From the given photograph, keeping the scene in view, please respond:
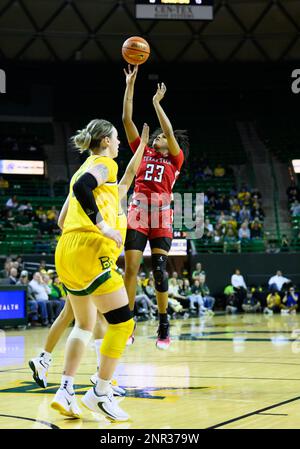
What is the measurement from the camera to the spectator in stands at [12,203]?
25438mm

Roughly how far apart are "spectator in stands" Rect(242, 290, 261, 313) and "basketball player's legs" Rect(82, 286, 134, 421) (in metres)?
18.2

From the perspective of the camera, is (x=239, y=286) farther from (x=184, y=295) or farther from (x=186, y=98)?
(x=186, y=98)

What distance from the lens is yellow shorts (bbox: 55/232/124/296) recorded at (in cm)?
497

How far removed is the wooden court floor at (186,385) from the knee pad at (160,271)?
95 cm

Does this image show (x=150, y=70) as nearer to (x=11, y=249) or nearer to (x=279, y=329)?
(x=11, y=249)

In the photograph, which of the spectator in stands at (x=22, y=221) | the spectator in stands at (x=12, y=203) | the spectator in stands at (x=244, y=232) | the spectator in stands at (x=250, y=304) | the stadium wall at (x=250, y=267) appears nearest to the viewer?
the spectator in stands at (x=250, y=304)

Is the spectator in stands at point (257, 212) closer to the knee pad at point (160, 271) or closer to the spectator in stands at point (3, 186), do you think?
the spectator in stands at point (3, 186)

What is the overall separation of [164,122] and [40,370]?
108 inches

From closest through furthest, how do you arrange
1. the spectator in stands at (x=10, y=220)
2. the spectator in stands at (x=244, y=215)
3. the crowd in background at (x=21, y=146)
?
1. the spectator in stands at (x=10, y=220)
2. the spectator in stands at (x=244, y=215)
3. the crowd in background at (x=21, y=146)

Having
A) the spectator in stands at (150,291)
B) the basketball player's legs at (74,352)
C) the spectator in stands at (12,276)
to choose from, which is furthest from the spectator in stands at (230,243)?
the basketball player's legs at (74,352)

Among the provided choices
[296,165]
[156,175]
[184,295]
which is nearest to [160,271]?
[156,175]

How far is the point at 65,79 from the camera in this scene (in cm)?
3078

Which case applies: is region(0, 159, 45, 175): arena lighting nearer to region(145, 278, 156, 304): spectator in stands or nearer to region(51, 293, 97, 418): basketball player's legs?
region(145, 278, 156, 304): spectator in stands
